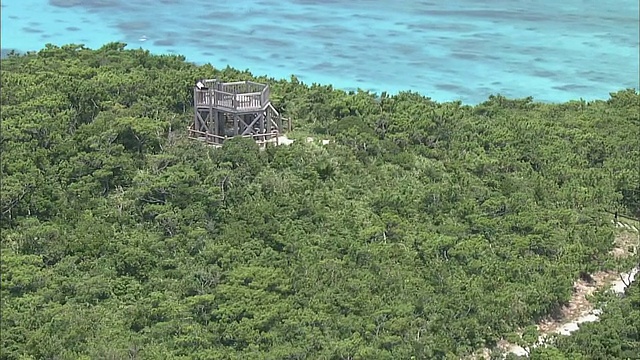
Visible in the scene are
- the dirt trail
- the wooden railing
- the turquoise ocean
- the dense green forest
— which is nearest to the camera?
the dense green forest

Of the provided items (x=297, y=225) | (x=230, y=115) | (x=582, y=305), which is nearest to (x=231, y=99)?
(x=230, y=115)

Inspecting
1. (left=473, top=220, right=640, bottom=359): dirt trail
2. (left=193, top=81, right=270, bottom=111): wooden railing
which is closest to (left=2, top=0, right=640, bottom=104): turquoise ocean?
(left=193, top=81, right=270, bottom=111): wooden railing

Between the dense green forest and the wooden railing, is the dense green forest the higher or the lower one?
the lower one

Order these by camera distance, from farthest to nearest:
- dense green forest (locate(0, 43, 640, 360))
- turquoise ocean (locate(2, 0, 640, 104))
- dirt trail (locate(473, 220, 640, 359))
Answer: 1. turquoise ocean (locate(2, 0, 640, 104))
2. dirt trail (locate(473, 220, 640, 359))
3. dense green forest (locate(0, 43, 640, 360))

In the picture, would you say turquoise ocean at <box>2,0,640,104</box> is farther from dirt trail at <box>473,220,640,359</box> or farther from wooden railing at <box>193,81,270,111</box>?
dirt trail at <box>473,220,640,359</box>

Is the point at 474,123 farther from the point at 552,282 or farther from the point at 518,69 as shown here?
the point at 518,69

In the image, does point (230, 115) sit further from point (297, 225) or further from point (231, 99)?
point (297, 225)
